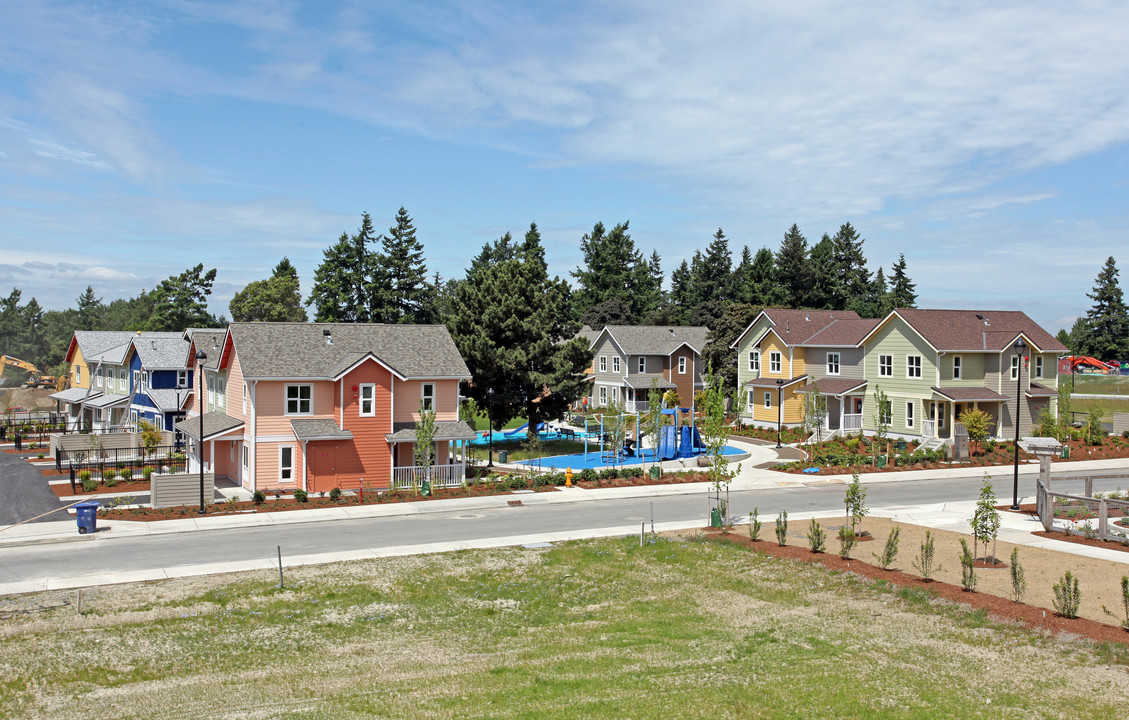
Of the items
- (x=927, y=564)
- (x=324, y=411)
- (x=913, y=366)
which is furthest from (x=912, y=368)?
(x=324, y=411)

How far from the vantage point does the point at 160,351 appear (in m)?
54.8

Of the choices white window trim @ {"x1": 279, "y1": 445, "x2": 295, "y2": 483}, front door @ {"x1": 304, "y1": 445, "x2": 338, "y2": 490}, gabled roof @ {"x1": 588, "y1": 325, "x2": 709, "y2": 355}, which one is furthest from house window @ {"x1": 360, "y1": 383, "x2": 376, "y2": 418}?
gabled roof @ {"x1": 588, "y1": 325, "x2": 709, "y2": 355}

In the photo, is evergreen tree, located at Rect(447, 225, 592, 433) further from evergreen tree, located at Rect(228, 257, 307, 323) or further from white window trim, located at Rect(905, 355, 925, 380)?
evergreen tree, located at Rect(228, 257, 307, 323)

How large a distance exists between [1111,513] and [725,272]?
91.1 m

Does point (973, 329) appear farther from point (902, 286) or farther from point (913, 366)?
point (902, 286)

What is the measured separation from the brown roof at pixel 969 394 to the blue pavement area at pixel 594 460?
13.2 meters

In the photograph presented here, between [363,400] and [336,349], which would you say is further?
[336,349]

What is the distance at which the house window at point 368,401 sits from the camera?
37.2 metres

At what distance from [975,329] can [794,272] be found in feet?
158

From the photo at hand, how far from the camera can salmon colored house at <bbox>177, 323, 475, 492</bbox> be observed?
118ft

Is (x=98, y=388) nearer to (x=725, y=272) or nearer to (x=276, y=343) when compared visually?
(x=276, y=343)

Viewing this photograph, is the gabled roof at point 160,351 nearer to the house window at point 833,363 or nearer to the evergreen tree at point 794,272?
the house window at point 833,363

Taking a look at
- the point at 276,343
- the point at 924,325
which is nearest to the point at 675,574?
the point at 276,343

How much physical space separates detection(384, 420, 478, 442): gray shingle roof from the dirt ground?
50.4ft
